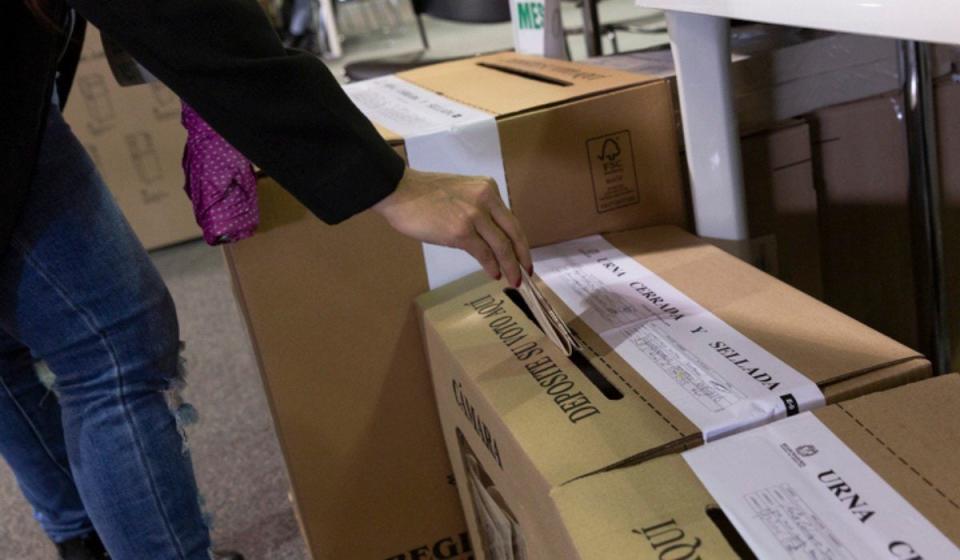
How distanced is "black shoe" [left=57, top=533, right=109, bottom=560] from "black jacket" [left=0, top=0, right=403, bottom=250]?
52 cm

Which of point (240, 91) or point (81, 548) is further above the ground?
point (240, 91)

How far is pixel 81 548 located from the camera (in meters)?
1.07

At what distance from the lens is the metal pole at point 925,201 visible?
1.00m

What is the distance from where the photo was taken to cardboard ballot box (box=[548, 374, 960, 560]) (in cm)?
49

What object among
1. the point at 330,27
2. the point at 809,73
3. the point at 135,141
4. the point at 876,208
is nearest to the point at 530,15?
the point at 809,73

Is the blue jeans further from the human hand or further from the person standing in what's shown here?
the human hand

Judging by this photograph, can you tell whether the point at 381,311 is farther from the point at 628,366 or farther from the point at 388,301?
the point at 628,366

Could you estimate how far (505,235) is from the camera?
711 mm

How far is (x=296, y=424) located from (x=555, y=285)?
0.29 metres

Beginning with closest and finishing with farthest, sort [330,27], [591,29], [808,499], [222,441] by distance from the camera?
[808,499], [222,441], [591,29], [330,27]

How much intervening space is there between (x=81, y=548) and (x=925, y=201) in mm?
1002

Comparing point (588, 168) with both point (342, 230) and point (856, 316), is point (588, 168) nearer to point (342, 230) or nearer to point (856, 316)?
point (342, 230)

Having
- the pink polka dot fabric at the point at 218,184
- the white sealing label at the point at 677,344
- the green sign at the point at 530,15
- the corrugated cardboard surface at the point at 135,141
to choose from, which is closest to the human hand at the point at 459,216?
the white sealing label at the point at 677,344

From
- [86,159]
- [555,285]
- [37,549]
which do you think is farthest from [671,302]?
[37,549]
